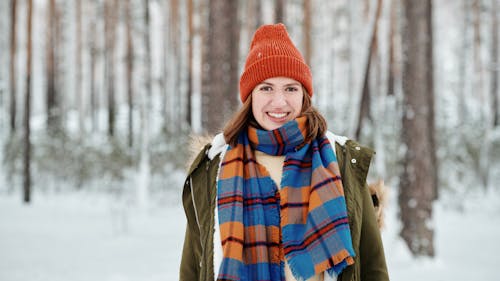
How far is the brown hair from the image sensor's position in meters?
1.88

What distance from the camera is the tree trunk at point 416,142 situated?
5.99 m

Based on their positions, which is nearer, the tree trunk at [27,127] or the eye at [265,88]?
the eye at [265,88]

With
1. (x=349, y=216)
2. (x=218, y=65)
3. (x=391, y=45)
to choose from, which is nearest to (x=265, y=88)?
(x=349, y=216)

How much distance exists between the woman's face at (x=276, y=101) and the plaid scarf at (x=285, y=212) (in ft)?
0.23

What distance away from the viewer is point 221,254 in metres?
1.79

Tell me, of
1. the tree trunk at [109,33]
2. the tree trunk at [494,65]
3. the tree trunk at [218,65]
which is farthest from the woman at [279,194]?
the tree trunk at [109,33]

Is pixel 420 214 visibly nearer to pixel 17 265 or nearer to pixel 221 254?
pixel 221 254

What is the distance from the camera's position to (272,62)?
1925mm

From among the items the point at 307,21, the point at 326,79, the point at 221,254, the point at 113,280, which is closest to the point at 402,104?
the point at 113,280

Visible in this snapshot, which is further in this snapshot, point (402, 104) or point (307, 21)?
point (307, 21)

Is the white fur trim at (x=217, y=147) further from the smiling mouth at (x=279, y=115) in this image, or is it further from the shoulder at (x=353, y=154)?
the shoulder at (x=353, y=154)

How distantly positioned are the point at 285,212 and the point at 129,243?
21.4 feet

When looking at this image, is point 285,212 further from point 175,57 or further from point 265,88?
point 175,57

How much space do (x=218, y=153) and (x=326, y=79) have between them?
27.6 metres
